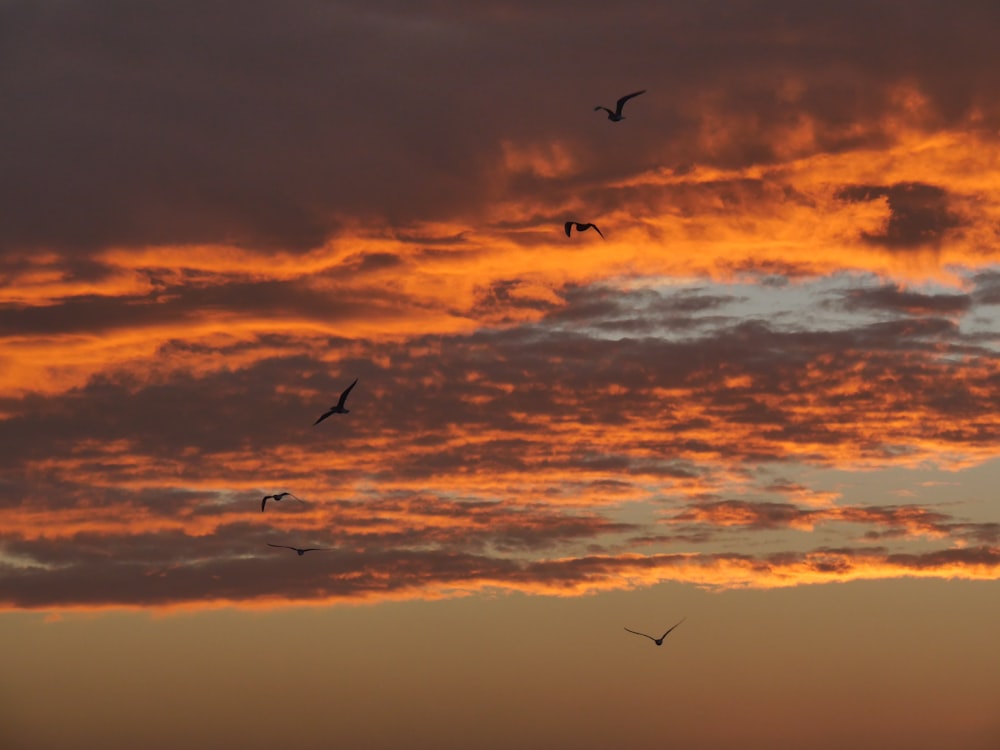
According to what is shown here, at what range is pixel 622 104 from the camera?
17725 centimetres

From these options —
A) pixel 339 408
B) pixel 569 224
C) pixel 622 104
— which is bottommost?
pixel 339 408

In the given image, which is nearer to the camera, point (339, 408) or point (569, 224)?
point (569, 224)

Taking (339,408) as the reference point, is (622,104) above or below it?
above

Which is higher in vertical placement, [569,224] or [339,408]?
[569,224]

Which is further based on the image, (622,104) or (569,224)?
(622,104)

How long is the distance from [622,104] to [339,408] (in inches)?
1728

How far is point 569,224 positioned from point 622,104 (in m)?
24.0

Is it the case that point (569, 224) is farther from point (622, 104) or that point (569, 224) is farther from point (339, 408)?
point (339, 408)

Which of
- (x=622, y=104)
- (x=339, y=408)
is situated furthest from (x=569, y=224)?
(x=339, y=408)

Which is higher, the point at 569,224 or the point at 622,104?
the point at 622,104

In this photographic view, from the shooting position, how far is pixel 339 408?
18725 cm
